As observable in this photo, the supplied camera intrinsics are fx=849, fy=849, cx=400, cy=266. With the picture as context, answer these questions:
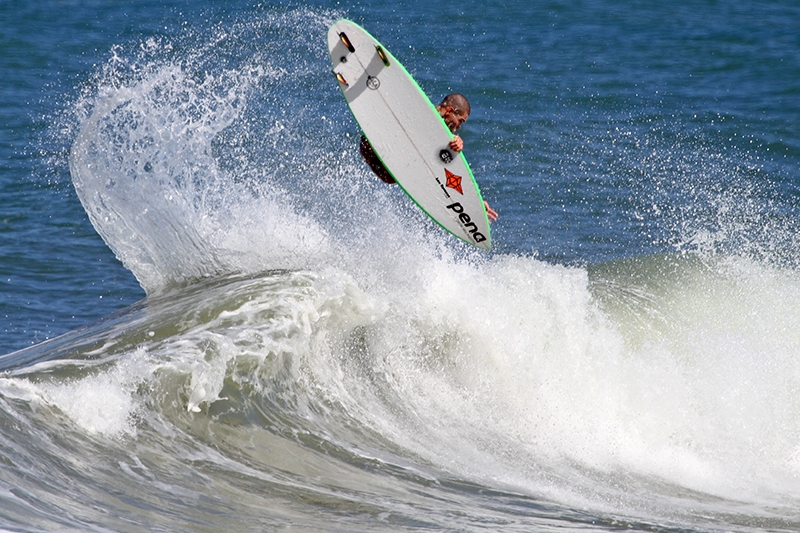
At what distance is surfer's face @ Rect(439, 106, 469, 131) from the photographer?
7812 millimetres

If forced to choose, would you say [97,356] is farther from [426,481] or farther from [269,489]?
[426,481]

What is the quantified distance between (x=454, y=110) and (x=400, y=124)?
513 millimetres

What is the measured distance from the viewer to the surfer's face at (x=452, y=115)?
781cm

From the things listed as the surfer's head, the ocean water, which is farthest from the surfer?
the ocean water

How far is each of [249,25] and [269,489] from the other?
15.8 metres

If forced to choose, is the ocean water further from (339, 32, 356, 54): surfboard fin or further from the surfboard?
(339, 32, 356, 54): surfboard fin

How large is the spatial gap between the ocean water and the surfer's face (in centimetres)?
133

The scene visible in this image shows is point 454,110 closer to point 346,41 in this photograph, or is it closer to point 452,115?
point 452,115

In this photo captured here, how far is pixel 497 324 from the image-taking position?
795 centimetres

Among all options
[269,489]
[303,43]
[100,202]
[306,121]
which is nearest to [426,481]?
[269,489]

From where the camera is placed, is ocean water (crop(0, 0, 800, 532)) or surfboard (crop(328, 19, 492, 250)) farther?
surfboard (crop(328, 19, 492, 250))

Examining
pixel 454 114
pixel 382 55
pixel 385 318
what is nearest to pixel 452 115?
pixel 454 114

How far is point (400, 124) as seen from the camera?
7.82m

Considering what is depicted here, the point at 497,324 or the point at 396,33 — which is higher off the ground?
the point at 396,33
